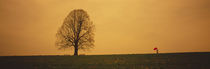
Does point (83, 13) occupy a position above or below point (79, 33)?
above

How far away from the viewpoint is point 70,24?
2966 cm

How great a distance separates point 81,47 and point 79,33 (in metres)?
2.77

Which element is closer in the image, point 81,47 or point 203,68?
point 203,68

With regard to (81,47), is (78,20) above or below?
above

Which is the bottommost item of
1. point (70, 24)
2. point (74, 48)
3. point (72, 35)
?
point (74, 48)

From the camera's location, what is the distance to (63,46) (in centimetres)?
2900

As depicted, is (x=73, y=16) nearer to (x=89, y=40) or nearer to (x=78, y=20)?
(x=78, y=20)

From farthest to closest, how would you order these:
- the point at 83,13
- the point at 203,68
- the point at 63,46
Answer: the point at 83,13
the point at 63,46
the point at 203,68

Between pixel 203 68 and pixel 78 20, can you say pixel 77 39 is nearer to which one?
pixel 78 20

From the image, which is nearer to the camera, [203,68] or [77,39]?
[203,68]

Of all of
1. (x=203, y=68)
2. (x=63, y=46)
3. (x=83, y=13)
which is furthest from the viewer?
(x=83, y=13)

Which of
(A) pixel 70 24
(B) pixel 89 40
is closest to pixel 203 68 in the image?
(B) pixel 89 40

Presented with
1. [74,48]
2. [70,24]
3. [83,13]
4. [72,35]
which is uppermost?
[83,13]

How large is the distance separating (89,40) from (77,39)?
230cm
